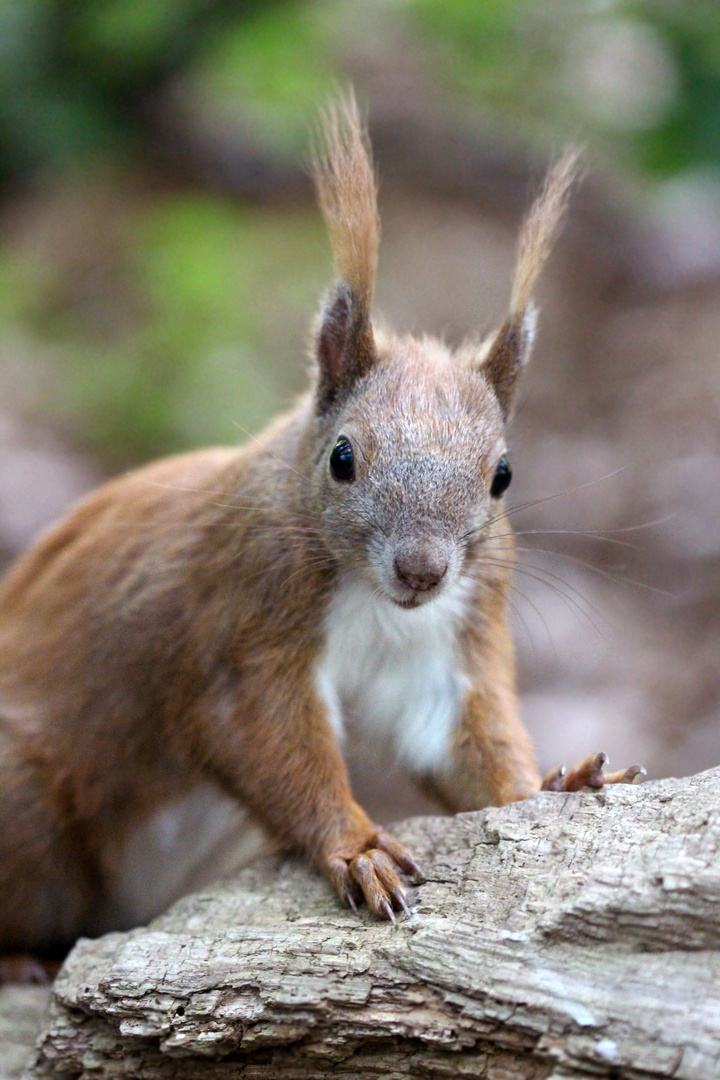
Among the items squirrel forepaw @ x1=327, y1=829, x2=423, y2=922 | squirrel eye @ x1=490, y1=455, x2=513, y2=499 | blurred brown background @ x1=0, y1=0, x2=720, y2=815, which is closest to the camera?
squirrel forepaw @ x1=327, y1=829, x2=423, y2=922

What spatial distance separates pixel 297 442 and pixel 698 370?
224 inches

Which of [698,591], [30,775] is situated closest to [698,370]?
[698,591]

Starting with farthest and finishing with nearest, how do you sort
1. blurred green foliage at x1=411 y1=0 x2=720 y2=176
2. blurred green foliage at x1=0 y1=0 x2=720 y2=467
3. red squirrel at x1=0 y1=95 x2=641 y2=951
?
1. blurred green foliage at x1=0 y1=0 x2=720 y2=467
2. blurred green foliage at x1=411 y1=0 x2=720 y2=176
3. red squirrel at x1=0 y1=95 x2=641 y2=951

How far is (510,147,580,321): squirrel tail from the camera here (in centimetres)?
370

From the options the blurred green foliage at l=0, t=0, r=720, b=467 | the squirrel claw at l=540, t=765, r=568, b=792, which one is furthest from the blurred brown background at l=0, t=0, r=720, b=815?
the squirrel claw at l=540, t=765, r=568, b=792

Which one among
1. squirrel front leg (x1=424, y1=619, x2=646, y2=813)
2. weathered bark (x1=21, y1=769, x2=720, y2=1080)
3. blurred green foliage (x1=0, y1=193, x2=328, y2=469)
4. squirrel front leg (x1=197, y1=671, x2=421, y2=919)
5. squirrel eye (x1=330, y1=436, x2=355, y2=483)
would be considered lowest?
weathered bark (x1=21, y1=769, x2=720, y2=1080)

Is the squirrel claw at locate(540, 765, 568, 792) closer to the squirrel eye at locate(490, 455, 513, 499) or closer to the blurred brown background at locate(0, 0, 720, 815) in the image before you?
the squirrel eye at locate(490, 455, 513, 499)

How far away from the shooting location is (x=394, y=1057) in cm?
271

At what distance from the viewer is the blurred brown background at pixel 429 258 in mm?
7074

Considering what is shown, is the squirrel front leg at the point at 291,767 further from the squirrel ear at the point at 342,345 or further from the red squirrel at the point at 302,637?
the squirrel ear at the point at 342,345

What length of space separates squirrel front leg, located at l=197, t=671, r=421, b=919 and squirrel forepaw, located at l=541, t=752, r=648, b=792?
0.51m

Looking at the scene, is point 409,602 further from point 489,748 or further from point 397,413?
point 489,748

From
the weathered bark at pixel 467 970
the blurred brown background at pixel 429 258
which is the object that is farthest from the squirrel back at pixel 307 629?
the blurred brown background at pixel 429 258

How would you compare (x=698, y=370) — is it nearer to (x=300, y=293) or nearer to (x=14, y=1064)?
(x=300, y=293)
